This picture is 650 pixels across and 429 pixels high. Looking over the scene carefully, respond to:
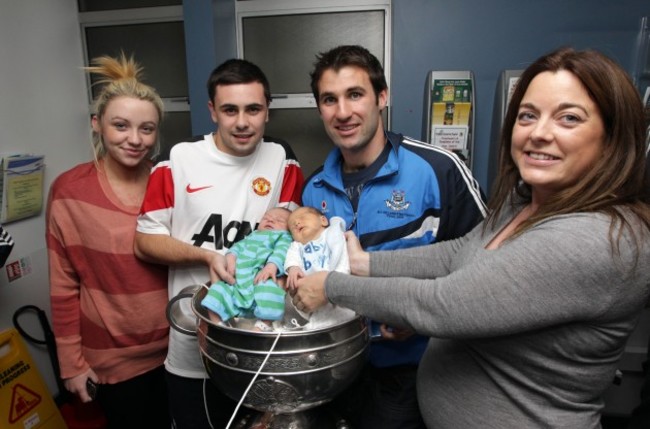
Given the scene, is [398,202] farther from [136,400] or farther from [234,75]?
[136,400]

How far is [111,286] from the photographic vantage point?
1532 millimetres

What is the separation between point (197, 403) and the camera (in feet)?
4.95

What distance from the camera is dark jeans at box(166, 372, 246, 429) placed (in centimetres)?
150

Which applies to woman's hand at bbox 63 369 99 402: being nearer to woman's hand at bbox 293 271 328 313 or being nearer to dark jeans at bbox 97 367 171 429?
dark jeans at bbox 97 367 171 429

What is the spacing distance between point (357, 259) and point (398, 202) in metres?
0.22

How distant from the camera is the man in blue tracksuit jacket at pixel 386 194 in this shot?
1314mm

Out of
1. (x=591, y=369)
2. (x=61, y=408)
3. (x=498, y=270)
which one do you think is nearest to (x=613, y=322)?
(x=591, y=369)

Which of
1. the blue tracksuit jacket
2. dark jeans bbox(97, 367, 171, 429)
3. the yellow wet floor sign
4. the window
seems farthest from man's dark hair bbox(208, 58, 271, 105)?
the yellow wet floor sign

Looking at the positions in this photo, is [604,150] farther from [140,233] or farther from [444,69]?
[444,69]

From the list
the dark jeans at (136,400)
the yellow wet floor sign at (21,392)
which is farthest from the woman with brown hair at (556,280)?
the yellow wet floor sign at (21,392)

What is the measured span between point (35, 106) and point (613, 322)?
2718 millimetres

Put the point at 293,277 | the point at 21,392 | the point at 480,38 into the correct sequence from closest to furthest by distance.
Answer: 1. the point at 293,277
2. the point at 21,392
3. the point at 480,38

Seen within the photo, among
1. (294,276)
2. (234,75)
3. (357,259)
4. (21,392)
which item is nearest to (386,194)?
(357,259)

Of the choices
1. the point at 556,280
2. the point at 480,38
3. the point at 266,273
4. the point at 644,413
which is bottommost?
the point at 644,413
